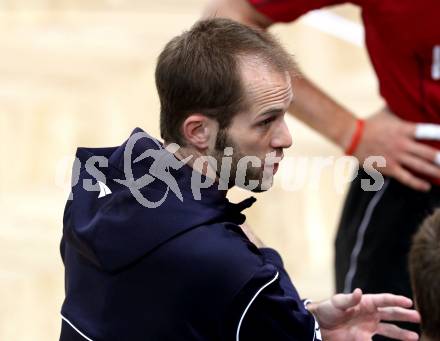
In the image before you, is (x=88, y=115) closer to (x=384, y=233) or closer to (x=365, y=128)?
(x=365, y=128)

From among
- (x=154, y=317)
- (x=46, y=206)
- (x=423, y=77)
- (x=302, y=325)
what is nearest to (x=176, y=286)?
(x=154, y=317)

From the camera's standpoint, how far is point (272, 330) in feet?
7.76

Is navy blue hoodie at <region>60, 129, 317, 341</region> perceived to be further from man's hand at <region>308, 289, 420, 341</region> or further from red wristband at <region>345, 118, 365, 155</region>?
red wristband at <region>345, 118, 365, 155</region>

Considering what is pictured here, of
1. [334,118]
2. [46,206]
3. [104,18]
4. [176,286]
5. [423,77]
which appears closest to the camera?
[176,286]

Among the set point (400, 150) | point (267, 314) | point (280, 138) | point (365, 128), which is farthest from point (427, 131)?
point (267, 314)

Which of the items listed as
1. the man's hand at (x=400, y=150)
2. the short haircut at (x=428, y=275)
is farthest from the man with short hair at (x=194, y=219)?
the man's hand at (x=400, y=150)

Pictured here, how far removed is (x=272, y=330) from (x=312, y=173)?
3.82 metres

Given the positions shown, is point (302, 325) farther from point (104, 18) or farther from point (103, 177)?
point (104, 18)

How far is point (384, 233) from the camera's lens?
3.48 m

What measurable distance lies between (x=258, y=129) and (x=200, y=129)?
128 millimetres

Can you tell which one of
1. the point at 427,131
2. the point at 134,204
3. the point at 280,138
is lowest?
the point at 427,131

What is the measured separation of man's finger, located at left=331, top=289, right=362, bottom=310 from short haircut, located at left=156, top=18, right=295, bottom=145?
478 millimetres

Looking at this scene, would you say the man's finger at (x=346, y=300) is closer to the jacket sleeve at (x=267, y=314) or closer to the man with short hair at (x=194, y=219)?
the man with short hair at (x=194, y=219)

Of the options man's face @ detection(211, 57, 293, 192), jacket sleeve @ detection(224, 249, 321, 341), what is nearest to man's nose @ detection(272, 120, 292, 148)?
man's face @ detection(211, 57, 293, 192)
